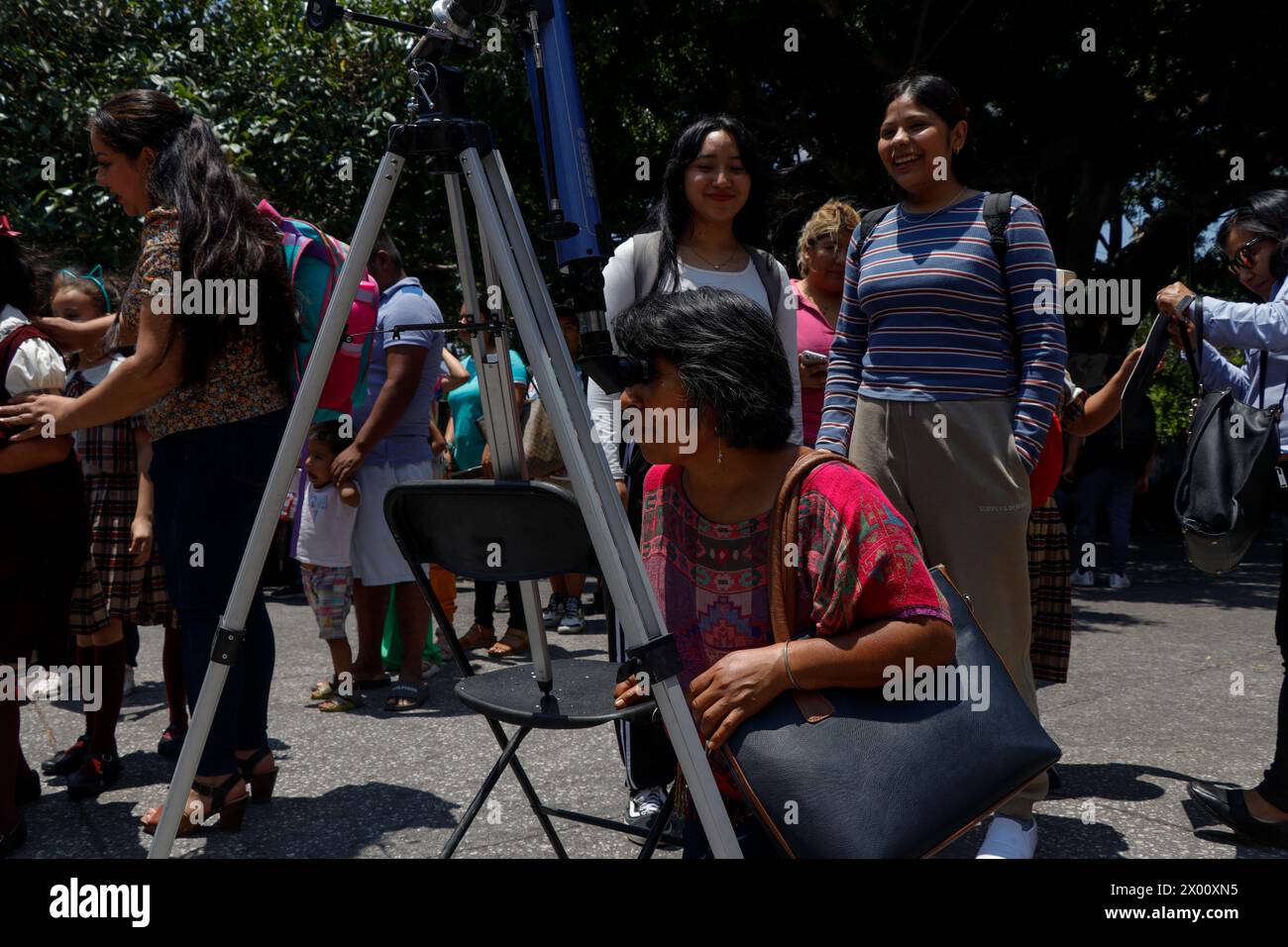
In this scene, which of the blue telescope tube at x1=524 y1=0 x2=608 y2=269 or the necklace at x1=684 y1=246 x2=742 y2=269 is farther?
the necklace at x1=684 y1=246 x2=742 y2=269

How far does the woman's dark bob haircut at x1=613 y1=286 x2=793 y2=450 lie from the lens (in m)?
1.92

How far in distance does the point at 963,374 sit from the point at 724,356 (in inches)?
49.3

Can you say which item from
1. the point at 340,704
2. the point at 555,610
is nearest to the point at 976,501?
the point at 340,704

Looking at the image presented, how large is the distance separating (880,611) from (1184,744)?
3160 mm

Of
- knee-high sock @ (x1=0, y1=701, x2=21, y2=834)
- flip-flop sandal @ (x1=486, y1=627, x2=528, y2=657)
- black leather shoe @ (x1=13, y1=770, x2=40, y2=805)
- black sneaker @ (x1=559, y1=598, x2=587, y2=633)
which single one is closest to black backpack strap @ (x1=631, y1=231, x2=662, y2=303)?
knee-high sock @ (x1=0, y1=701, x2=21, y2=834)

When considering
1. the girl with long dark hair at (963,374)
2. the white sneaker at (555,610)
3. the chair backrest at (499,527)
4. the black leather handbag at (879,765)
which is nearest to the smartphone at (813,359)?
the girl with long dark hair at (963,374)

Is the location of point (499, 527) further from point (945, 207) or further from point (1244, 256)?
point (1244, 256)

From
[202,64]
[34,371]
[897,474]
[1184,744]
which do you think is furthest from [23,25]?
[1184,744]

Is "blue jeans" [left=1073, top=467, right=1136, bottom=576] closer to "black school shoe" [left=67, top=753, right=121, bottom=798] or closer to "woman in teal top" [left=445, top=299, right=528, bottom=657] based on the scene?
"woman in teal top" [left=445, top=299, right=528, bottom=657]

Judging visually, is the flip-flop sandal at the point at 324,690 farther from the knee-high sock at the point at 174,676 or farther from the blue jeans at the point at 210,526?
the blue jeans at the point at 210,526

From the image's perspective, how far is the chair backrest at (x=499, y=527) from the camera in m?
2.04

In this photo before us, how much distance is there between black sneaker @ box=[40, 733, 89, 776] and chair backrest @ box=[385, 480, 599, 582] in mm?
2514

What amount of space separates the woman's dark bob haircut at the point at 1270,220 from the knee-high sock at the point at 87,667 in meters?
4.02
